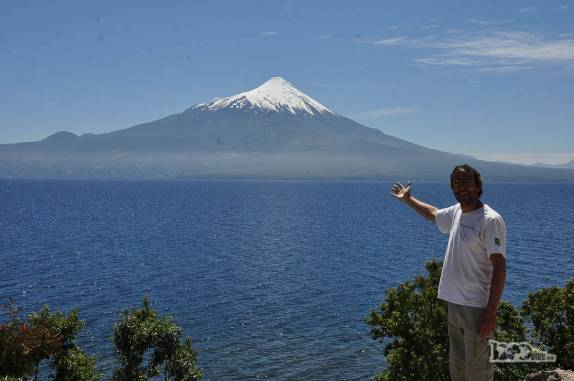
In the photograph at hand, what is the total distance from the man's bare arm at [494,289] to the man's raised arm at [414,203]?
1.66m

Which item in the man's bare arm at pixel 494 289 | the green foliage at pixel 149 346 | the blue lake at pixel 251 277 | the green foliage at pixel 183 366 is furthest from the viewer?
the blue lake at pixel 251 277

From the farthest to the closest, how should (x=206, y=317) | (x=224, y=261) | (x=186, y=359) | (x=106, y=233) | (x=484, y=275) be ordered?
(x=106, y=233)
(x=224, y=261)
(x=206, y=317)
(x=186, y=359)
(x=484, y=275)

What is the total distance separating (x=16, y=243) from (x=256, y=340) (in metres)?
66.8

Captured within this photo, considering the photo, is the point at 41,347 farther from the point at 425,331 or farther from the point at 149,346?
the point at 425,331

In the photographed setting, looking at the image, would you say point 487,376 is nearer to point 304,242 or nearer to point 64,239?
point 304,242

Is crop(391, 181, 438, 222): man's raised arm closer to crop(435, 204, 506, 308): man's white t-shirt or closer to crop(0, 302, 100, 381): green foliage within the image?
crop(435, 204, 506, 308): man's white t-shirt

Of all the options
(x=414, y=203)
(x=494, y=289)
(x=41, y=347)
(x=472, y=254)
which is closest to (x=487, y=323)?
(x=494, y=289)

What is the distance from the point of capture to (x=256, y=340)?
38969mm

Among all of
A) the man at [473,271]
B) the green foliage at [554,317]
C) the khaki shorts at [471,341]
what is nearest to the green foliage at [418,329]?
the green foliage at [554,317]

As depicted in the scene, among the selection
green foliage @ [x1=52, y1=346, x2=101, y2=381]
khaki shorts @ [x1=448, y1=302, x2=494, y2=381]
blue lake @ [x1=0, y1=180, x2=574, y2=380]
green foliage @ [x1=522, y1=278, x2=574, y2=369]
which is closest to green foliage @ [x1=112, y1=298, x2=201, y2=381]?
green foliage @ [x1=52, y1=346, x2=101, y2=381]

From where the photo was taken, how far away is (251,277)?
205 ft

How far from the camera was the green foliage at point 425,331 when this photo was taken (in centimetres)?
1758

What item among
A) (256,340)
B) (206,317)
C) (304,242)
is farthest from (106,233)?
(256,340)

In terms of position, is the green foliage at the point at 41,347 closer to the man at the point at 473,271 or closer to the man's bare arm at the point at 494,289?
the man at the point at 473,271
